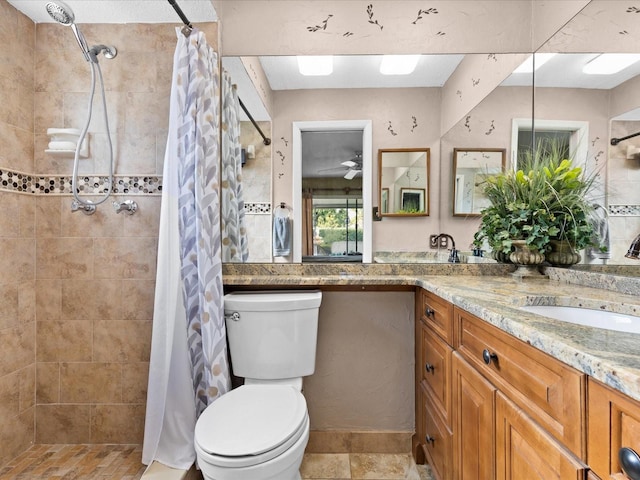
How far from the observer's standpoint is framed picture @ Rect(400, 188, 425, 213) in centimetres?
178

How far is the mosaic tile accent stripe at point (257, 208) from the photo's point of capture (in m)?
1.79

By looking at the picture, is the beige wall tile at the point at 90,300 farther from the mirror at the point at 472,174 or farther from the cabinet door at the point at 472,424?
the mirror at the point at 472,174

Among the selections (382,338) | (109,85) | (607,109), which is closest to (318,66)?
(109,85)

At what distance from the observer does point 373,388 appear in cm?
180

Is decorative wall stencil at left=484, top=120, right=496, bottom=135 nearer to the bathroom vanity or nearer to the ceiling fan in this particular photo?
the ceiling fan

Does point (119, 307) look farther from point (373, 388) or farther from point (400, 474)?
point (400, 474)

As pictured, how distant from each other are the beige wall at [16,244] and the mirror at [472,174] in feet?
7.09

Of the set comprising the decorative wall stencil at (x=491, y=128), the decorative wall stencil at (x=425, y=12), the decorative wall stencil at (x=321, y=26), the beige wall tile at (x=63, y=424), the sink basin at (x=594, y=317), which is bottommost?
the beige wall tile at (x=63, y=424)

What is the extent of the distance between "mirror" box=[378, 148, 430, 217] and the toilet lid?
3.33ft

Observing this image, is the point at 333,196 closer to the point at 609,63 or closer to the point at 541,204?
the point at 541,204

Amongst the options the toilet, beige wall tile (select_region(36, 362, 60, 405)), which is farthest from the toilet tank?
beige wall tile (select_region(36, 362, 60, 405))

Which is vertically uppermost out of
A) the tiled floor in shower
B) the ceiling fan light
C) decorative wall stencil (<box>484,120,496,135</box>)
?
decorative wall stencil (<box>484,120,496,135</box>)

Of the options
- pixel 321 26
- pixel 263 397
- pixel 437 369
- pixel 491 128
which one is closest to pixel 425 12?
pixel 321 26

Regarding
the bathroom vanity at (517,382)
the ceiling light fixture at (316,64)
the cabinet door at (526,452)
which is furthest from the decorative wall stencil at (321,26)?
the cabinet door at (526,452)
